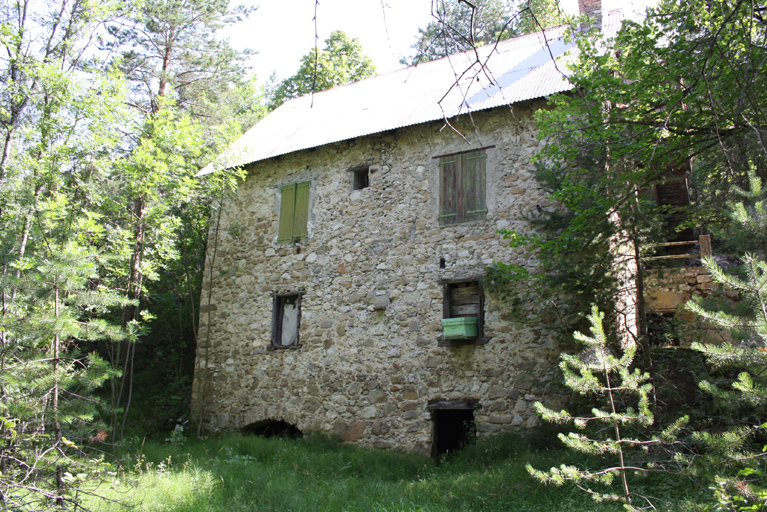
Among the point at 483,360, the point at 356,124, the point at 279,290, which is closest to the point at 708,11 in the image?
the point at 483,360

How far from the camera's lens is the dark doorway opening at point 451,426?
8.02m

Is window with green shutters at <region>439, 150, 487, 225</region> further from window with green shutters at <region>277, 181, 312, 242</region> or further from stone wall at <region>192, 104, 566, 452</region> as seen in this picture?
window with green shutters at <region>277, 181, 312, 242</region>

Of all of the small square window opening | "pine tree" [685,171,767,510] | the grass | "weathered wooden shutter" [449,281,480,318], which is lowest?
the grass

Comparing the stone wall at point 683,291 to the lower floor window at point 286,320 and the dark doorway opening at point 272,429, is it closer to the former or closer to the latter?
the lower floor window at point 286,320

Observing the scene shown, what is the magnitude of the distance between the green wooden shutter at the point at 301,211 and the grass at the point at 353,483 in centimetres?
376

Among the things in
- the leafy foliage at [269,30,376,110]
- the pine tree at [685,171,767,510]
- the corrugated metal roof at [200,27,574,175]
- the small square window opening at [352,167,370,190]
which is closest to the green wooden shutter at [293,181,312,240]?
the corrugated metal roof at [200,27,574,175]

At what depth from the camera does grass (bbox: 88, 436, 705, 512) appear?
5.56 metres

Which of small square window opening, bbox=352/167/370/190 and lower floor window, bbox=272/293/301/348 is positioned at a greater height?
small square window opening, bbox=352/167/370/190

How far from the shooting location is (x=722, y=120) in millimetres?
5250

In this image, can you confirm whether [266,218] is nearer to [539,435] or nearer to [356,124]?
[356,124]

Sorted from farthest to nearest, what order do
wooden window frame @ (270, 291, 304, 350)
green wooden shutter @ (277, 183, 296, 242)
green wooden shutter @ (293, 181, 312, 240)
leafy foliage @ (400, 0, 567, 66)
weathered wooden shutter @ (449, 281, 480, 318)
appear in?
green wooden shutter @ (277, 183, 296, 242) → green wooden shutter @ (293, 181, 312, 240) → wooden window frame @ (270, 291, 304, 350) → weathered wooden shutter @ (449, 281, 480, 318) → leafy foliage @ (400, 0, 567, 66)

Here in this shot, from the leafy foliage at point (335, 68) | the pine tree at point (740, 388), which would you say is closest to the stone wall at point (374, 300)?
the pine tree at point (740, 388)

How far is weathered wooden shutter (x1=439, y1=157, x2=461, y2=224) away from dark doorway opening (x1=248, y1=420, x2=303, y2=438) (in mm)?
4523

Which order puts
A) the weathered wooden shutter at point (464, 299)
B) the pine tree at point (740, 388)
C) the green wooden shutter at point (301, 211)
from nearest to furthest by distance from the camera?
1. the pine tree at point (740, 388)
2. the weathered wooden shutter at point (464, 299)
3. the green wooden shutter at point (301, 211)
